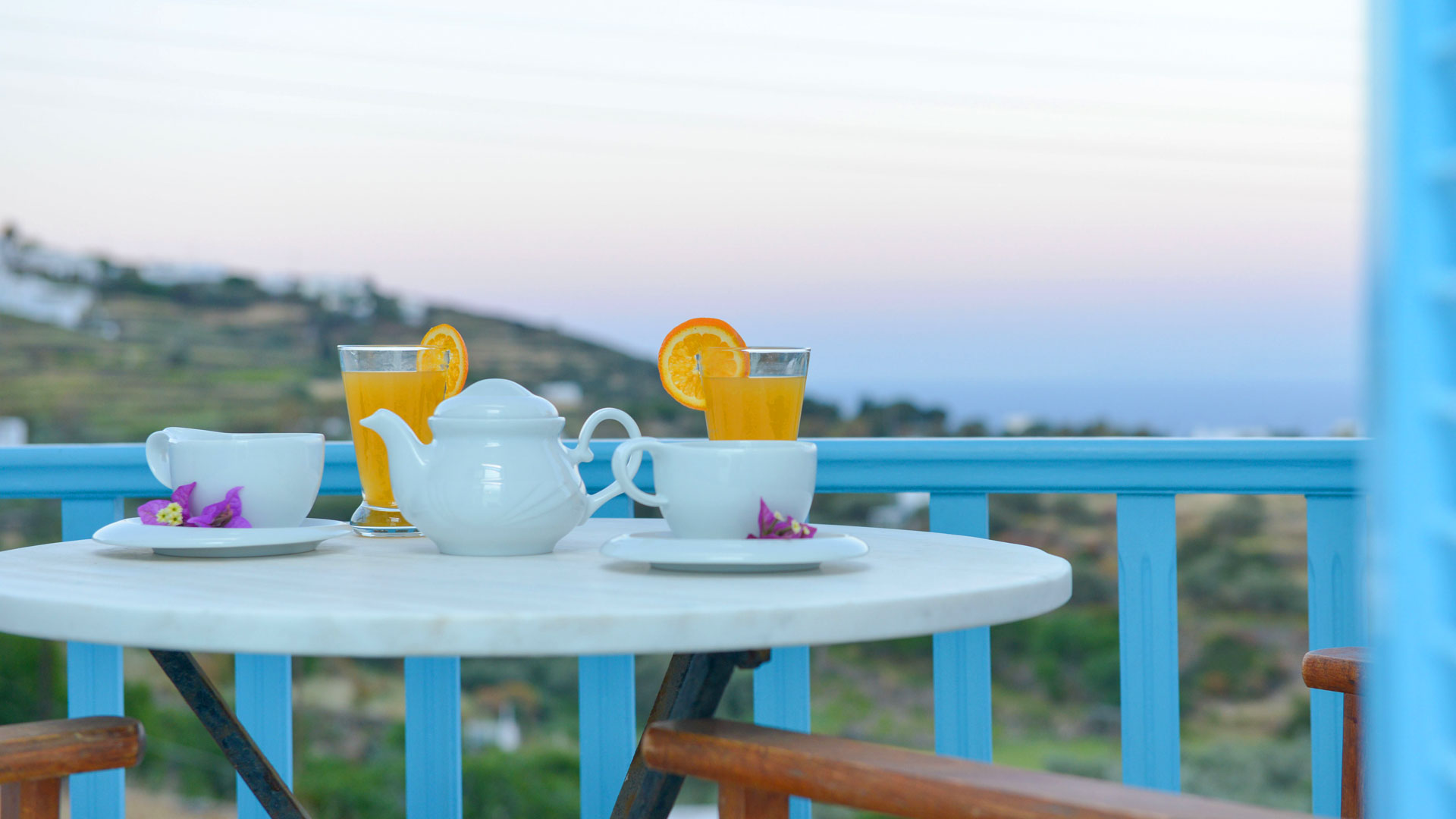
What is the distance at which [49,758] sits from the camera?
0.84m

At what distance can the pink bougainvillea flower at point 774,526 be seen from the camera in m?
1.02

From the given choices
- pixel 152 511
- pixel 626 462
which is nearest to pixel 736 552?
pixel 626 462

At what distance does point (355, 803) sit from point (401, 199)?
5394 millimetres

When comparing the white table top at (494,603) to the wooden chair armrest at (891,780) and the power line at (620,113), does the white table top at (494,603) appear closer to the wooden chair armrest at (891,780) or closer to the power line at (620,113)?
the wooden chair armrest at (891,780)

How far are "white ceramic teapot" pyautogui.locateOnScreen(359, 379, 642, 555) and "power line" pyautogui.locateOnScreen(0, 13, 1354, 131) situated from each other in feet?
30.6

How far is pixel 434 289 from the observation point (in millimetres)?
10297

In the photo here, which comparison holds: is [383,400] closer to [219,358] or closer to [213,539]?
[213,539]

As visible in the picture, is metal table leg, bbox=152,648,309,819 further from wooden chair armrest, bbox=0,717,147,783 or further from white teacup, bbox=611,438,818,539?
white teacup, bbox=611,438,818,539

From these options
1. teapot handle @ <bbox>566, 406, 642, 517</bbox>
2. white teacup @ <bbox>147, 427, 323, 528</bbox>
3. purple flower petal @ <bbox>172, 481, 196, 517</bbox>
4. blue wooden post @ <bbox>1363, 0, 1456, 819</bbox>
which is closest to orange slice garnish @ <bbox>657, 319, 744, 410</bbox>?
teapot handle @ <bbox>566, 406, 642, 517</bbox>

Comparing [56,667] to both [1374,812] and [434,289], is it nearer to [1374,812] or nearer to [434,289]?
[434,289]

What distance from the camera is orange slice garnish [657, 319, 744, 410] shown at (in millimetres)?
1372

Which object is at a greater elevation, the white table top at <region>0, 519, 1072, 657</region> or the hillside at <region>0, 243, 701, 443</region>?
the hillside at <region>0, 243, 701, 443</region>

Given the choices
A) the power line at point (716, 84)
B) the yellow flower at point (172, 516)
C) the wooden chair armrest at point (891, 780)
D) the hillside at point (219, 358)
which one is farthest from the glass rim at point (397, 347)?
the power line at point (716, 84)

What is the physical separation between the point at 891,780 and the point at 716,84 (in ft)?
33.8
